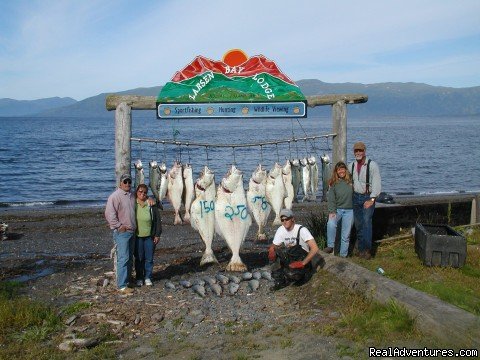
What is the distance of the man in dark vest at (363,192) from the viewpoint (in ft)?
31.4

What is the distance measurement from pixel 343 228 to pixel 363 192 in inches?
29.2

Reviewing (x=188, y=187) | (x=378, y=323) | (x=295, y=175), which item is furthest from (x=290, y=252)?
(x=378, y=323)

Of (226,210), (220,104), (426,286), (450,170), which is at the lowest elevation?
(450,170)

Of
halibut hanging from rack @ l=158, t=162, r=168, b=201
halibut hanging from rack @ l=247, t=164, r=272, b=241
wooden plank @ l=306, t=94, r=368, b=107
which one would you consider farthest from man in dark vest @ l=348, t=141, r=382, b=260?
halibut hanging from rack @ l=158, t=162, r=168, b=201

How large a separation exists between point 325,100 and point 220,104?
81.4 inches

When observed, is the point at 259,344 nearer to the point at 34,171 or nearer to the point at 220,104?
the point at 220,104

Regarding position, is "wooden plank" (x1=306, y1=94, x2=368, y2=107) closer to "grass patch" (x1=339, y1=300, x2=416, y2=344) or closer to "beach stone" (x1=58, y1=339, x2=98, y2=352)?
"grass patch" (x1=339, y1=300, x2=416, y2=344)

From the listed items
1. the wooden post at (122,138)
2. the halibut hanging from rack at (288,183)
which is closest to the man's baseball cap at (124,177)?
the wooden post at (122,138)

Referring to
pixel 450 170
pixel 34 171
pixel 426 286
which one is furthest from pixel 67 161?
pixel 426 286

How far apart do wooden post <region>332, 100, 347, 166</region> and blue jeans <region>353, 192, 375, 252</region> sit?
3.20 ft

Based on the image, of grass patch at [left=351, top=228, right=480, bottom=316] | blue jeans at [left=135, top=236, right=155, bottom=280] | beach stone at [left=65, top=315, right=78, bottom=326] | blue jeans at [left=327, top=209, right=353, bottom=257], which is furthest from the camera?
blue jeans at [left=327, top=209, right=353, bottom=257]

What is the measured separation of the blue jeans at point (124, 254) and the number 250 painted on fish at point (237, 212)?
161 cm

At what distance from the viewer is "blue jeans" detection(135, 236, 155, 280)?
9320 mm

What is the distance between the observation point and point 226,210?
9.18m
